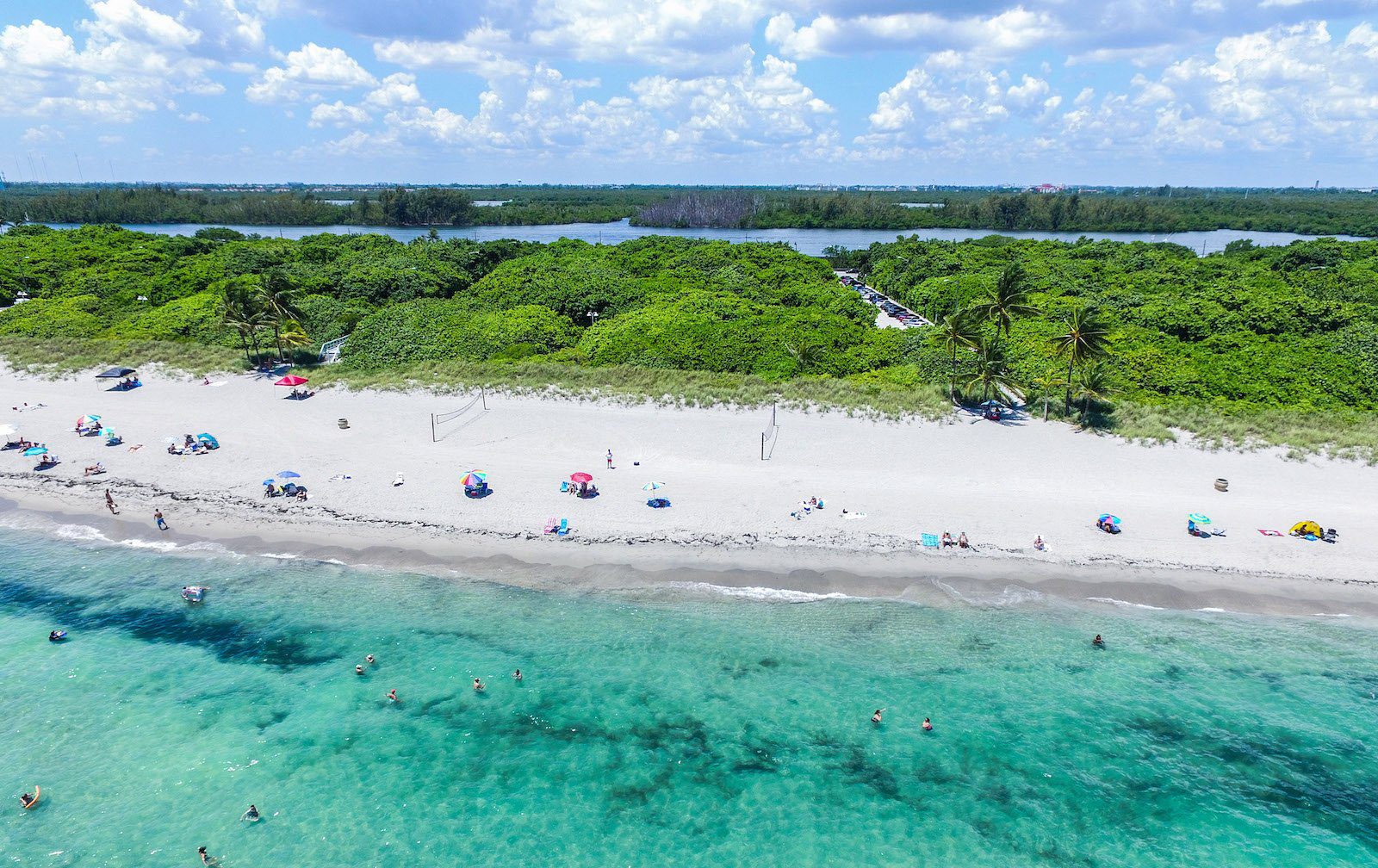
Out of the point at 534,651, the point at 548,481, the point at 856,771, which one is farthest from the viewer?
the point at 548,481

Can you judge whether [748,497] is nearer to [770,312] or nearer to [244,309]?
[770,312]

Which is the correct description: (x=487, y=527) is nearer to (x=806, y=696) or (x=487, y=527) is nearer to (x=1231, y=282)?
(x=806, y=696)

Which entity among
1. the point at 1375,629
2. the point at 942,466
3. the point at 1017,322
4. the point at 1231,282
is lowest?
the point at 1375,629

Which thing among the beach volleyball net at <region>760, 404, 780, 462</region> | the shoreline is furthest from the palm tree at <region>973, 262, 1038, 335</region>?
the shoreline

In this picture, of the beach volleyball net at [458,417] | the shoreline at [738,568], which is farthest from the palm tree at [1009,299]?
the beach volleyball net at [458,417]

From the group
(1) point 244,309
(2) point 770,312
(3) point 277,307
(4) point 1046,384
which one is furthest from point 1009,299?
(1) point 244,309

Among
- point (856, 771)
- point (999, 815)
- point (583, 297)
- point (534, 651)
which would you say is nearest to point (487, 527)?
point (534, 651)
